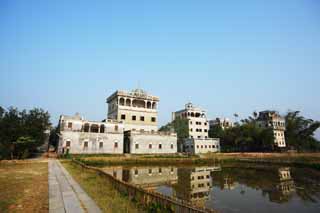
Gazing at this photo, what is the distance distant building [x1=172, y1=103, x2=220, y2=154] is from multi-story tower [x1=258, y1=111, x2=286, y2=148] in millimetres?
21520

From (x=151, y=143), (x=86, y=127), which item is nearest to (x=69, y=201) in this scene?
(x=86, y=127)

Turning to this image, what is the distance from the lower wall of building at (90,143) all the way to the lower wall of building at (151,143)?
9.94 ft

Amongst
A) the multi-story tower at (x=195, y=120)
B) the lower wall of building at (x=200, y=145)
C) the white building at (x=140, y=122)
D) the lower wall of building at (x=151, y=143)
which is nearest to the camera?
the lower wall of building at (x=151, y=143)

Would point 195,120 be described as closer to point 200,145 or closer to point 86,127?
point 200,145

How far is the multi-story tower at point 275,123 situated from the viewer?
69113 millimetres

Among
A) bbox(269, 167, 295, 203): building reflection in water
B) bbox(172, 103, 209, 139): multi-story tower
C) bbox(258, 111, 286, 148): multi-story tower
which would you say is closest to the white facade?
bbox(172, 103, 209, 139): multi-story tower

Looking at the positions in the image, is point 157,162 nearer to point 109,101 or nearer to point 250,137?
point 109,101

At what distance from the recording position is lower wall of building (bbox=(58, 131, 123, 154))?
40.6 metres

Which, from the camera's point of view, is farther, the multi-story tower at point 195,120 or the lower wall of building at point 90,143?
the multi-story tower at point 195,120

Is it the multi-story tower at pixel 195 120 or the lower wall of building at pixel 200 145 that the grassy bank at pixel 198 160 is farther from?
the multi-story tower at pixel 195 120

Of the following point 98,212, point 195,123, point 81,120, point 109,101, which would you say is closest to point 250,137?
point 195,123

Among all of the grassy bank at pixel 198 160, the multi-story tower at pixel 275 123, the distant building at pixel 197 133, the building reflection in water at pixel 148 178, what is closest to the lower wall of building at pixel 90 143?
the grassy bank at pixel 198 160

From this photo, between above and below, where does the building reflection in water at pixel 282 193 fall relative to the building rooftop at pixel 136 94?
below

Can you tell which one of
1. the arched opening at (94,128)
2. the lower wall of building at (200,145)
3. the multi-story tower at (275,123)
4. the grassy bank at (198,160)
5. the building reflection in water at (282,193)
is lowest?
the building reflection in water at (282,193)
